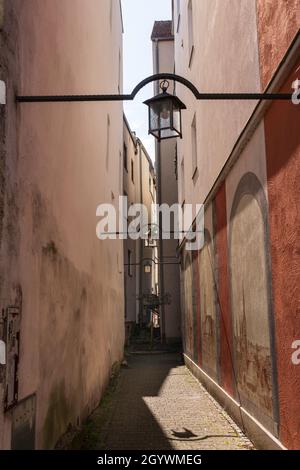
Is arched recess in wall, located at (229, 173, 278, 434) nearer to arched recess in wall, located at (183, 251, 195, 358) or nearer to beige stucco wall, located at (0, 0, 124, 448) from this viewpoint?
beige stucco wall, located at (0, 0, 124, 448)

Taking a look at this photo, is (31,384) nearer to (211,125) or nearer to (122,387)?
(211,125)

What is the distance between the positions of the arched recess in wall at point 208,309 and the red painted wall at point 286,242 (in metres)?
4.06

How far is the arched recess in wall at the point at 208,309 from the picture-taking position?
920cm

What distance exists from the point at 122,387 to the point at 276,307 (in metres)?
6.91

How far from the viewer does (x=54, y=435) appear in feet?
17.3

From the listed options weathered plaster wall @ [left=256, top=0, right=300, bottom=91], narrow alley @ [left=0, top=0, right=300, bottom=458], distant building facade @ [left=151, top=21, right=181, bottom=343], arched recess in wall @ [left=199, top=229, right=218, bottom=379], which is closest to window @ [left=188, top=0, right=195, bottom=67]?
narrow alley @ [left=0, top=0, right=300, bottom=458]

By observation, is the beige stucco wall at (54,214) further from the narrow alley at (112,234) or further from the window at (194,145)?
the window at (194,145)

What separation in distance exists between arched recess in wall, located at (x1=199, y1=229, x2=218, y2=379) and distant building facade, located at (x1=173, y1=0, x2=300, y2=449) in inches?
0.8

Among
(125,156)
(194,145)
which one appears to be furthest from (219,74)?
(125,156)

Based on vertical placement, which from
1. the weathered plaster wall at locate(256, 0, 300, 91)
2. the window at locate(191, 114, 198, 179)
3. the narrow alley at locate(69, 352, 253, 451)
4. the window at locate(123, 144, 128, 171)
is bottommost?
the narrow alley at locate(69, 352, 253, 451)

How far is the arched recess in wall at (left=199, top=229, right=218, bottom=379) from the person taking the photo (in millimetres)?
9195

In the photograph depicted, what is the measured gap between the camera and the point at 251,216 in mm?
6074

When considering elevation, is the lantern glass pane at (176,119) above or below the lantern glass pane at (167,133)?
above

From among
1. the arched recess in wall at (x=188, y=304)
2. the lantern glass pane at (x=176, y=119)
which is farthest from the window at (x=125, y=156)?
the lantern glass pane at (x=176, y=119)
